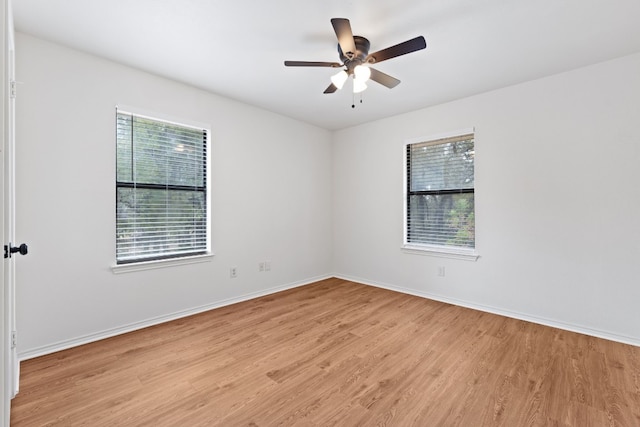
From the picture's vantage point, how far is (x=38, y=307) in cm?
238

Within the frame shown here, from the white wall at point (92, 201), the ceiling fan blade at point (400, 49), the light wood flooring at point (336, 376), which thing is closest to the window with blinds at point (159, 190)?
the white wall at point (92, 201)

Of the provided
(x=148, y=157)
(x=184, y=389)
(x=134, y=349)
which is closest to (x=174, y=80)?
(x=148, y=157)

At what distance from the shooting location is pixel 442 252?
3.82m

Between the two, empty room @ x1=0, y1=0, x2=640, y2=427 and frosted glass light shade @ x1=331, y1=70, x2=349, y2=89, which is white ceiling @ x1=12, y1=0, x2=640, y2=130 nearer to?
empty room @ x1=0, y1=0, x2=640, y2=427

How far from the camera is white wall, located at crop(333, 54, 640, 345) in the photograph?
2676 mm

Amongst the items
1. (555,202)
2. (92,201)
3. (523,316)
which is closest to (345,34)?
(92,201)

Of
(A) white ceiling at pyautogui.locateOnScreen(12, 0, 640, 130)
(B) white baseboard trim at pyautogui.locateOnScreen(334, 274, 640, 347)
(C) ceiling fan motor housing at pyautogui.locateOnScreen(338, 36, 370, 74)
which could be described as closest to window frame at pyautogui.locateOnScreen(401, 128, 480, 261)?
(B) white baseboard trim at pyautogui.locateOnScreen(334, 274, 640, 347)

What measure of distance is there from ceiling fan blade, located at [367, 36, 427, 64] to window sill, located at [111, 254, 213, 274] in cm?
275

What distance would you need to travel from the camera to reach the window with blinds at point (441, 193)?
368 cm

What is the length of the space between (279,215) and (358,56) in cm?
255

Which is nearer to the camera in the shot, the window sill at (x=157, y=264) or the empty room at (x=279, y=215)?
the empty room at (x=279, y=215)

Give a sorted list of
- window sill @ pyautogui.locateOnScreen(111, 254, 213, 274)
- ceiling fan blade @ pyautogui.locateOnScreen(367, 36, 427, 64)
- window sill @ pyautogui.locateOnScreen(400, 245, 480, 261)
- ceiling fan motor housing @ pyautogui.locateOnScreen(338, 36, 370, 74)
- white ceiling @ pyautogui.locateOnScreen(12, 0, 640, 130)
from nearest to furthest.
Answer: ceiling fan blade @ pyautogui.locateOnScreen(367, 36, 427, 64) → white ceiling @ pyautogui.locateOnScreen(12, 0, 640, 130) → ceiling fan motor housing @ pyautogui.locateOnScreen(338, 36, 370, 74) → window sill @ pyautogui.locateOnScreen(111, 254, 213, 274) → window sill @ pyautogui.locateOnScreen(400, 245, 480, 261)

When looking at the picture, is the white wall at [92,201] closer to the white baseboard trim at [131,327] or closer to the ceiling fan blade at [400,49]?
the white baseboard trim at [131,327]

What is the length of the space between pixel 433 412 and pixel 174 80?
3803 mm
